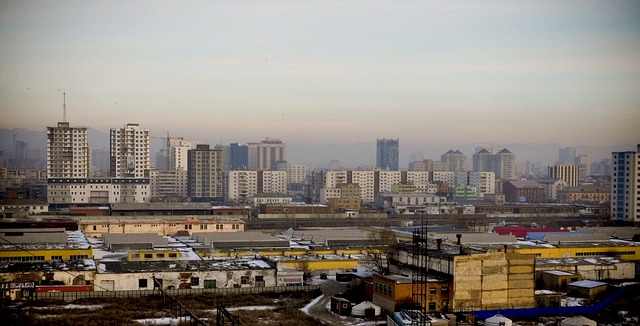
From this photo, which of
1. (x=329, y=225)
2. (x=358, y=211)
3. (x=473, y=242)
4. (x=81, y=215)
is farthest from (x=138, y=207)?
(x=473, y=242)

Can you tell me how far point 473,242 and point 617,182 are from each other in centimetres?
926

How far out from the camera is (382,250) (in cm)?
1268

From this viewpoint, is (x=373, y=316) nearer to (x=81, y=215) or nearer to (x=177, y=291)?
(x=177, y=291)

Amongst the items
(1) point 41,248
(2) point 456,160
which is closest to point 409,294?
(1) point 41,248

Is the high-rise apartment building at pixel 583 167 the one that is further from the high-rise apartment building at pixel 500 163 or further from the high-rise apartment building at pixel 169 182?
the high-rise apartment building at pixel 169 182

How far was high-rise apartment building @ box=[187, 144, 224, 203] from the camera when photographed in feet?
113

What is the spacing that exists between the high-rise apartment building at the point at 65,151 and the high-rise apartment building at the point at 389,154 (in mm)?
39524

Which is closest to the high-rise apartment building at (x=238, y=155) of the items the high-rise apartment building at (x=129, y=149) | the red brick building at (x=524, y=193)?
the red brick building at (x=524, y=193)

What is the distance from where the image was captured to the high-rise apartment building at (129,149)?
30922 mm

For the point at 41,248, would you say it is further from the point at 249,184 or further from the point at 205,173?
the point at 249,184

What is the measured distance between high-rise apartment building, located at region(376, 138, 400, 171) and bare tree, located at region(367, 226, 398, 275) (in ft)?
174

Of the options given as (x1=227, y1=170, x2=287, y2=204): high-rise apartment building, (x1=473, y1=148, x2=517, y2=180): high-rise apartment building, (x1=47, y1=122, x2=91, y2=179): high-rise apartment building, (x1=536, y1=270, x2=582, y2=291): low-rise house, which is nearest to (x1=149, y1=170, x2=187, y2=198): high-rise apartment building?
(x1=227, y1=170, x2=287, y2=204): high-rise apartment building

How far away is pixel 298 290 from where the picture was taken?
10359mm

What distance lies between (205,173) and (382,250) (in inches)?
900
